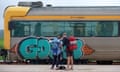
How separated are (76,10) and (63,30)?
1.41 metres

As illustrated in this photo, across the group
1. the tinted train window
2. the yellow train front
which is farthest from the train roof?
the tinted train window

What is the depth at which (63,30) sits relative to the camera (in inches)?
1240

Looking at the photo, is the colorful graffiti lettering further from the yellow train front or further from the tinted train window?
the tinted train window

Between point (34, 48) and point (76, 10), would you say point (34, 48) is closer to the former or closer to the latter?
point (34, 48)

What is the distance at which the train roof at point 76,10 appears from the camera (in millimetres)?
31330

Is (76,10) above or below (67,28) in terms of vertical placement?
above

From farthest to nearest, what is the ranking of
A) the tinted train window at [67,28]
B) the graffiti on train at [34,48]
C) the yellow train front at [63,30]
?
1. the graffiti on train at [34,48]
2. the tinted train window at [67,28]
3. the yellow train front at [63,30]

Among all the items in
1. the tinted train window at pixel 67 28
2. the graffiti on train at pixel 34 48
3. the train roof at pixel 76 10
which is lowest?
the graffiti on train at pixel 34 48

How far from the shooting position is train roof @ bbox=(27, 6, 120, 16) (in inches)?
1233

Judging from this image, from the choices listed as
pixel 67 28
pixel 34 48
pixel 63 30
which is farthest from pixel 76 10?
pixel 34 48

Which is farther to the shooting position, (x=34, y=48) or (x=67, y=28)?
(x=34, y=48)

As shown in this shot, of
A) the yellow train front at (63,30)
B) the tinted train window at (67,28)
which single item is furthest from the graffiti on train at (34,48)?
the tinted train window at (67,28)

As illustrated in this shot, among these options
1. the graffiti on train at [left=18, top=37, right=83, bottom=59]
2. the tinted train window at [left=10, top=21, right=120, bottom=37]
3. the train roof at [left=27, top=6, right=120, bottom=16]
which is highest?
A: the train roof at [left=27, top=6, right=120, bottom=16]

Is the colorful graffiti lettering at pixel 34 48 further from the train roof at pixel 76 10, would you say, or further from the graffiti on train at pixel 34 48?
the train roof at pixel 76 10
